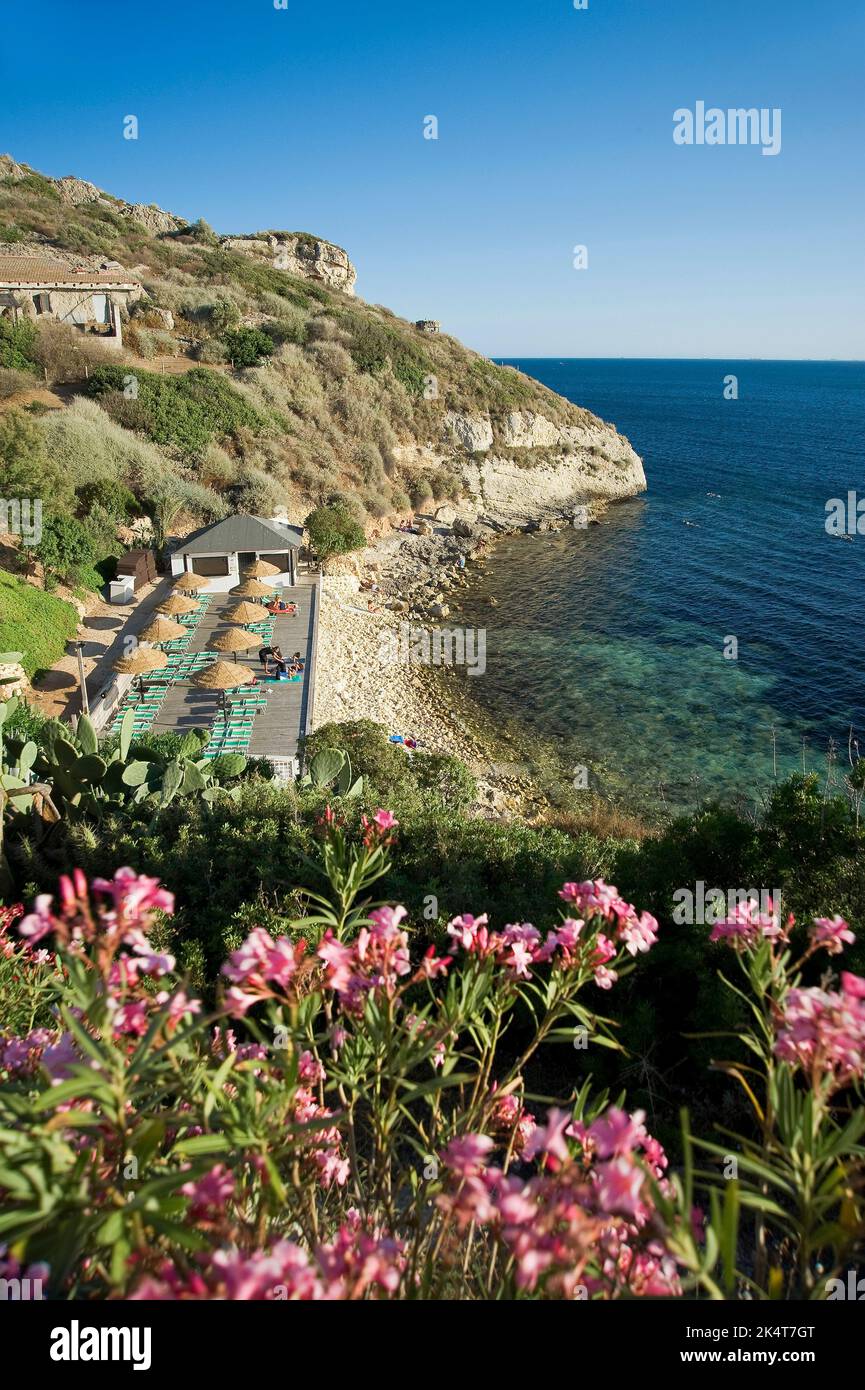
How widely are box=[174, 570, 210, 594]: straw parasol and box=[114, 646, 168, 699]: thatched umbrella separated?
5.86 meters

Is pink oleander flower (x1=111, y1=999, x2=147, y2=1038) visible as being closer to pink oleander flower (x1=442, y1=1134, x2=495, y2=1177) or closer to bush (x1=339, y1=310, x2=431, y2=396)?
pink oleander flower (x1=442, y1=1134, x2=495, y2=1177)

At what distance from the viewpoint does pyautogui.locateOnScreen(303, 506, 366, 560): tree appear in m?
28.6

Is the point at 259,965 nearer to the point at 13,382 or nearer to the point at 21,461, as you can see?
the point at 21,461

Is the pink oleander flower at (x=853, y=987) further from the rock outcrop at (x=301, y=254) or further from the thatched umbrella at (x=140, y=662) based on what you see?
the rock outcrop at (x=301, y=254)

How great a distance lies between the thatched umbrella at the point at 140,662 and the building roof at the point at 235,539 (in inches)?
302

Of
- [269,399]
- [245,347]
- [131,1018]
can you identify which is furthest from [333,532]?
[131,1018]

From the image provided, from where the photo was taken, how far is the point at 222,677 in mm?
17234

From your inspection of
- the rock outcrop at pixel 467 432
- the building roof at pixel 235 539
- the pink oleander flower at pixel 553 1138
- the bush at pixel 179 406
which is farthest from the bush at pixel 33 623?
the rock outcrop at pixel 467 432

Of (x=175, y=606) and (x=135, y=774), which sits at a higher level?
(x=175, y=606)

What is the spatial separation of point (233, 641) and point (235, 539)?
713 centimetres

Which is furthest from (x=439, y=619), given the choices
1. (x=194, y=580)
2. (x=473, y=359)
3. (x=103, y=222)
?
(x=103, y=222)

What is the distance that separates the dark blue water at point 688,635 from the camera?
20.6 metres

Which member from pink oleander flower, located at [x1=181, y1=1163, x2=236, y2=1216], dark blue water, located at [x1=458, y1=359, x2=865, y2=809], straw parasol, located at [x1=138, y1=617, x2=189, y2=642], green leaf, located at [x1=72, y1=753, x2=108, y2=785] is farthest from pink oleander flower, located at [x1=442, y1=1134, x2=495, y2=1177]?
straw parasol, located at [x1=138, y1=617, x2=189, y2=642]

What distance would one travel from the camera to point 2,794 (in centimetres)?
844
